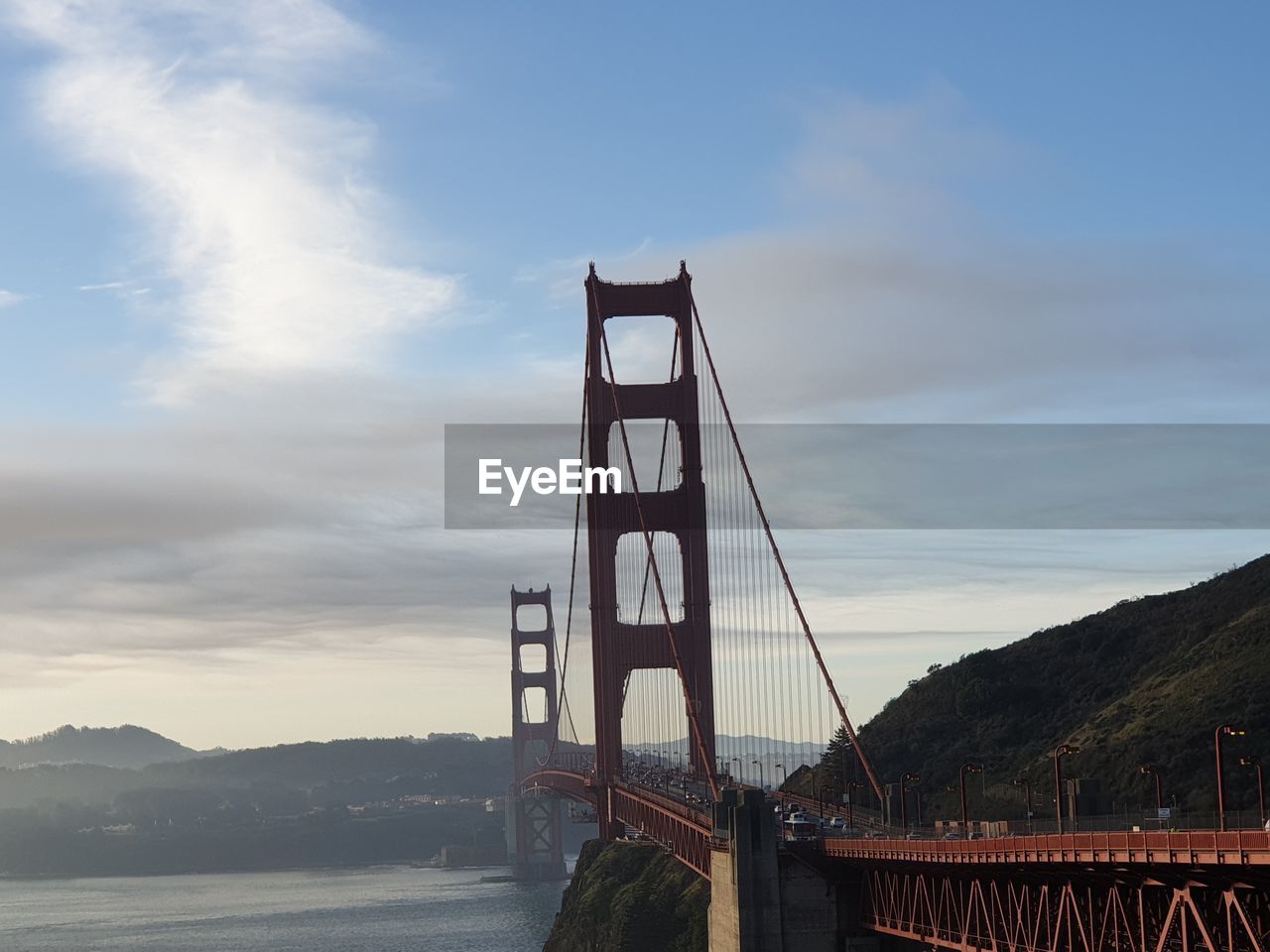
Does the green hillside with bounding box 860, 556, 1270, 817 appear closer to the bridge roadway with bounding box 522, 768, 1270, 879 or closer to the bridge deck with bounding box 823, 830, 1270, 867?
the bridge roadway with bounding box 522, 768, 1270, 879

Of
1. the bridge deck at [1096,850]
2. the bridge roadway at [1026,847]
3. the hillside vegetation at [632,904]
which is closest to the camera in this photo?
the bridge deck at [1096,850]

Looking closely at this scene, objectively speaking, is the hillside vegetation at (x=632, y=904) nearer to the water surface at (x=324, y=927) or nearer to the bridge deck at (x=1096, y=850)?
the water surface at (x=324, y=927)

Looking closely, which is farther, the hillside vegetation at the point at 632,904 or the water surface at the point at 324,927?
the water surface at the point at 324,927

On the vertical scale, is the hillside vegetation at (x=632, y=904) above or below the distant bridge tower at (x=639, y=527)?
below

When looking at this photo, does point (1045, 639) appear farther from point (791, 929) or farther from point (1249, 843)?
point (1249, 843)

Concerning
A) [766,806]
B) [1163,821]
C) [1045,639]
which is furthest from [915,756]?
[1163,821]

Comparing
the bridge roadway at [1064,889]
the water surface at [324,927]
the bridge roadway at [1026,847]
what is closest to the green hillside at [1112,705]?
the bridge roadway at [1026,847]

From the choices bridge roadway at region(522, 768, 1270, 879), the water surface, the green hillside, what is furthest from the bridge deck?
the water surface
